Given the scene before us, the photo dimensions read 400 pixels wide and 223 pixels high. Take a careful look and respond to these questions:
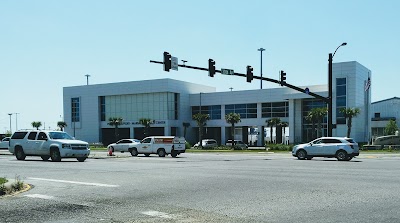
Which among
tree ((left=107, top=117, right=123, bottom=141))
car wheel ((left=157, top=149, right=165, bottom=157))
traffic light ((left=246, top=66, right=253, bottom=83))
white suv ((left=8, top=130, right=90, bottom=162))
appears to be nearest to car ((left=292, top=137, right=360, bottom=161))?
traffic light ((left=246, top=66, right=253, bottom=83))

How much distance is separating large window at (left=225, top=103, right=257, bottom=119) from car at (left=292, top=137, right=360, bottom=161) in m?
51.0

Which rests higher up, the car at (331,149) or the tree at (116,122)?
the tree at (116,122)

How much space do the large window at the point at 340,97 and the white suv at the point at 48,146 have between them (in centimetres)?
5227

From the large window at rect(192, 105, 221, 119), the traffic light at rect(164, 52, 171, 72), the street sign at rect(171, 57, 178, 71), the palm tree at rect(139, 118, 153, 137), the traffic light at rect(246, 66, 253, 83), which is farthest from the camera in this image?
the large window at rect(192, 105, 221, 119)

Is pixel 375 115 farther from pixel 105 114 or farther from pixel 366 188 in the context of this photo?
pixel 366 188

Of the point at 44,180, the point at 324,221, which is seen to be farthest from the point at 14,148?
the point at 324,221

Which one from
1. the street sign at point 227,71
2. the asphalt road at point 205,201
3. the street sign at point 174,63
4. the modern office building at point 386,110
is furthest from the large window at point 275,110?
the asphalt road at point 205,201

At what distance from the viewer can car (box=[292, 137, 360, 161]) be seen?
2869 cm

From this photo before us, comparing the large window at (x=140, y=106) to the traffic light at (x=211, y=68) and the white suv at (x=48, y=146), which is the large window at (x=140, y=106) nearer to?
the traffic light at (x=211, y=68)

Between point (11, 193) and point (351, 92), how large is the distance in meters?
65.0

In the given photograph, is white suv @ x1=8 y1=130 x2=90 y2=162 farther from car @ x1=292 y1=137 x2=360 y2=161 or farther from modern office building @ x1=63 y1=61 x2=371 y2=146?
modern office building @ x1=63 y1=61 x2=371 y2=146

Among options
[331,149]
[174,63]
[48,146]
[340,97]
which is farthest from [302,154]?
[340,97]

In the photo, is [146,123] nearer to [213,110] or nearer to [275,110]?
[213,110]

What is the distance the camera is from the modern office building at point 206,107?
7112 cm
